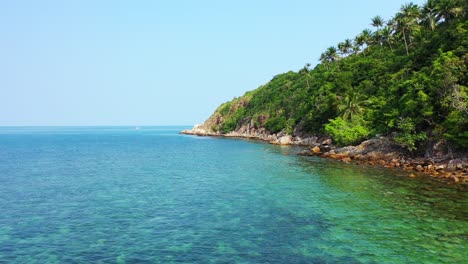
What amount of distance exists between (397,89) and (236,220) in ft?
176

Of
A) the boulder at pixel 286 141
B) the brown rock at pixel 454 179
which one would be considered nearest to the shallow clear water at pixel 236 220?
the brown rock at pixel 454 179

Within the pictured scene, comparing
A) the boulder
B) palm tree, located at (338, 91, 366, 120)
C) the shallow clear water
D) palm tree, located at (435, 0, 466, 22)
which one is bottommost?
the shallow clear water

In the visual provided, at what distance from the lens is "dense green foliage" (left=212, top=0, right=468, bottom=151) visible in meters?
50.2

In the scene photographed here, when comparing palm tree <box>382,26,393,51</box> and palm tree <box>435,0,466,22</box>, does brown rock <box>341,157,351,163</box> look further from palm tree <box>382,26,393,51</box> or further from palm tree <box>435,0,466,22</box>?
palm tree <box>382,26,393,51</box>

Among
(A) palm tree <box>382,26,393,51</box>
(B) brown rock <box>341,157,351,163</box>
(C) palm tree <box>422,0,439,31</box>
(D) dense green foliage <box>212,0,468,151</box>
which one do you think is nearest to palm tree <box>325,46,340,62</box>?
(D) dense green foliage <box>212,0,468,151</box>

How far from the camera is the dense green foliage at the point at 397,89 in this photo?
50.2m

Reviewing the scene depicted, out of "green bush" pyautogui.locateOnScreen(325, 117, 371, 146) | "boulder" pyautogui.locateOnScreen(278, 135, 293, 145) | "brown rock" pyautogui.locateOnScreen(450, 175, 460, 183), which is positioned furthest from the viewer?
"boulder" pyautogui.locateOnScreen(278, 135, 293, 145)

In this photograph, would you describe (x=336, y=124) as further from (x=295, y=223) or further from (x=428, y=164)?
(x=295, y=223)

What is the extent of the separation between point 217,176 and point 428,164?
3153cm

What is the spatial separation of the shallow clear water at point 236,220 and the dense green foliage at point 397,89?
38.9 feet

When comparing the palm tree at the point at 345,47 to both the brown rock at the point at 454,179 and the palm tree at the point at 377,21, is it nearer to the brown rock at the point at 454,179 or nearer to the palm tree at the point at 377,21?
the palm tree at the point at 377,21

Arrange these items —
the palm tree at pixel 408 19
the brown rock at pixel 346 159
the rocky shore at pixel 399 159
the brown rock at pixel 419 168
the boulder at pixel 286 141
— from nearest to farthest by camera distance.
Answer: the rocky shore at pixel 399 159 → the brown rock at pixel 419 168 → the brown rock at pixel 346 159 → the palm tree at pixel 408 19 → the boulder at pixel 286 141

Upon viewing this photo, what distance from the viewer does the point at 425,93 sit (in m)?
53.9

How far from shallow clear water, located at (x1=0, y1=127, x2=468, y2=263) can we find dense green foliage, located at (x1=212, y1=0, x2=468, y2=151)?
11.9m
